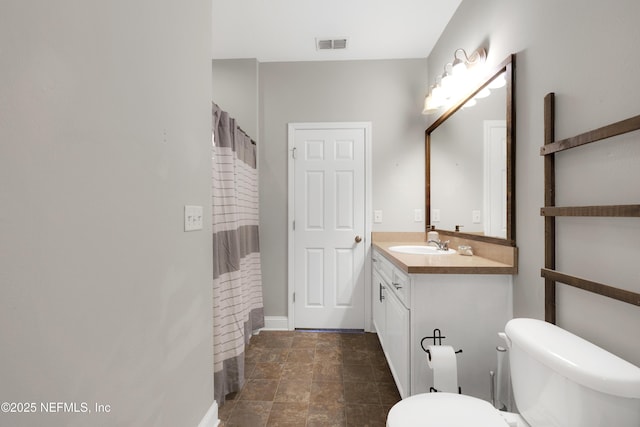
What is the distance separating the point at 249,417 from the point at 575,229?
1.80 m

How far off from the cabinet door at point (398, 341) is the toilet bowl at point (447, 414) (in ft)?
1.40

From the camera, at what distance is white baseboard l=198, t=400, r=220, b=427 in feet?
4.37

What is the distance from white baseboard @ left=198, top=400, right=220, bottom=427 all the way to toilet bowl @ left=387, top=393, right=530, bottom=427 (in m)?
0.94

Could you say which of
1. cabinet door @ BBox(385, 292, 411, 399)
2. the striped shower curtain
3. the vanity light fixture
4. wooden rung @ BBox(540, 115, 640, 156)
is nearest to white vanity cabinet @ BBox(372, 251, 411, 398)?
cabinet door @ BBox(385, 292, 411, 399)

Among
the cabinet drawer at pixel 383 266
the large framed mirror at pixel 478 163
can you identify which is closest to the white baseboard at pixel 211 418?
the cabinet drawer at pixel 383 266

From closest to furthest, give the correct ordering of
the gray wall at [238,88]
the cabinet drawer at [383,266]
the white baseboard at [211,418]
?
the white baseboard at [211,418]
the cabinet drawer at [383,266]
the gray wall at [238,88]

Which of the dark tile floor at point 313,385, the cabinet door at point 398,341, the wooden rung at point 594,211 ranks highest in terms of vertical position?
the wooden rung at point 594,211

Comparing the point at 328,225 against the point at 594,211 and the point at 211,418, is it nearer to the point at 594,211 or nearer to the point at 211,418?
the point at 211,418

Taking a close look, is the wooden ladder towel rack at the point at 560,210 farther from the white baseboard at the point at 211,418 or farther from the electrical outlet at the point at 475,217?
the white baseboard at the point at 211,418

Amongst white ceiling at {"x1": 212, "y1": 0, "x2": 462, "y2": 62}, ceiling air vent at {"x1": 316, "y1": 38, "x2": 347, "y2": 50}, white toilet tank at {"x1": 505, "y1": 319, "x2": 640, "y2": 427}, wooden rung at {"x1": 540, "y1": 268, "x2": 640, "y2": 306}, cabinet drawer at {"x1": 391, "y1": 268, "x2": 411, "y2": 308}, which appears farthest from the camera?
ceiling air vent at {"x1": 316, "y1": 38, "x2": 347, "y2": 50}

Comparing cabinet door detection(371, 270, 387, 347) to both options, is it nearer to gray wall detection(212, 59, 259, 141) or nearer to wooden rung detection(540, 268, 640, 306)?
wooden rung detection(540, 268, 640, 306)

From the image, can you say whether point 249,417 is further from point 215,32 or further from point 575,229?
point 215,32

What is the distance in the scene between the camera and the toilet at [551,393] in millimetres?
675

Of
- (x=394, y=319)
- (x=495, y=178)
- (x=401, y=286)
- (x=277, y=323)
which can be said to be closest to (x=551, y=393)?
(x=401, y=286)
